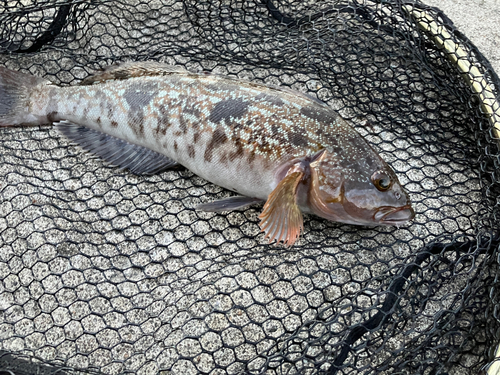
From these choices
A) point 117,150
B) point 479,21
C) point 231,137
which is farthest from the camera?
point 479,21

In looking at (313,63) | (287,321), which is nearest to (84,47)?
(313,63)

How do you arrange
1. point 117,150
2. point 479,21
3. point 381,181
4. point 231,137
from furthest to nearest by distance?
point 479,21
point 117,150
point 231,137
point 381,181

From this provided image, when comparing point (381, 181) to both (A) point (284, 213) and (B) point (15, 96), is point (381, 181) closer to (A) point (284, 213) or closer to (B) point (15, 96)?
(A) point (284, 213)

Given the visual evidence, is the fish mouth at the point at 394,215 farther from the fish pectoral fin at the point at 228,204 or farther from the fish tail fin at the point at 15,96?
the fish tail fin at the point at 15,96

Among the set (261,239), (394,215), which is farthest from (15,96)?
(394,215)

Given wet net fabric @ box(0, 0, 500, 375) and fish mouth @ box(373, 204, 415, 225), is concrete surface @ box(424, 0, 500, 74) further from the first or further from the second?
fish mouth @ box(373, 204, 415, 225)

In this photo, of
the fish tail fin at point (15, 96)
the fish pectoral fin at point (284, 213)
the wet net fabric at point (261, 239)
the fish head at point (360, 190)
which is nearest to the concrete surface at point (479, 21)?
the wet net fabric at point (261, 239)
